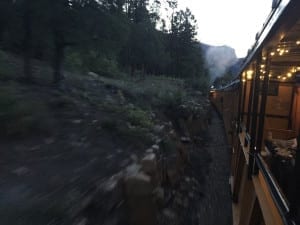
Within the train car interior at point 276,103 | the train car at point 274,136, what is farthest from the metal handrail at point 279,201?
the train car interior at point 276,103

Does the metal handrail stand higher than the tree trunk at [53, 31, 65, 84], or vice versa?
the tree trunk at [53, 31, 65, 84]

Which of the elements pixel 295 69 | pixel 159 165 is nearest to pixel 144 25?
pixel 295 69

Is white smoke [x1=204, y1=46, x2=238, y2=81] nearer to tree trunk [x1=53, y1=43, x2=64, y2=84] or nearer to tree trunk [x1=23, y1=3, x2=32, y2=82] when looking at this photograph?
tree trunk [x1=53, y1=43, x2=64, y2=84]

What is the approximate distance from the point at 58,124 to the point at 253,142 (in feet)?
12.1

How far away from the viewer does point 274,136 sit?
5891 mm

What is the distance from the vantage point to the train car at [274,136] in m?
1.84

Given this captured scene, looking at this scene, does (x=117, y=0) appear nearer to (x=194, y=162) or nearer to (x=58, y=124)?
(x=58, y=124)

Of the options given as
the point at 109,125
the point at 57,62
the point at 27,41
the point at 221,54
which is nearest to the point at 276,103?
the point at 109,125

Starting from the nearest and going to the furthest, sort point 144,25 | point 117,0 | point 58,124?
1. point 58,124
2. point 117,0
3. point 144,25

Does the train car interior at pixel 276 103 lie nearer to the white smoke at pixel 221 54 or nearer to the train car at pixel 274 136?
the train car at pixel 274 136

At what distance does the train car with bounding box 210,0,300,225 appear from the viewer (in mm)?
1841

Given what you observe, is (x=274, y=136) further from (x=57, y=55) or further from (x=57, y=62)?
(x=57, y=55)

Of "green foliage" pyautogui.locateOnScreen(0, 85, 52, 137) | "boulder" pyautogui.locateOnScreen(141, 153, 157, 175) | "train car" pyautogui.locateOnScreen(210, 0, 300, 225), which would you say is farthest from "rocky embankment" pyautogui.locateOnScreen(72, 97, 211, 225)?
"green foliage" pyautogui.locateOnScreen(0, 85, 52, 137)

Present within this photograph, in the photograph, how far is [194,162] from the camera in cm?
864
